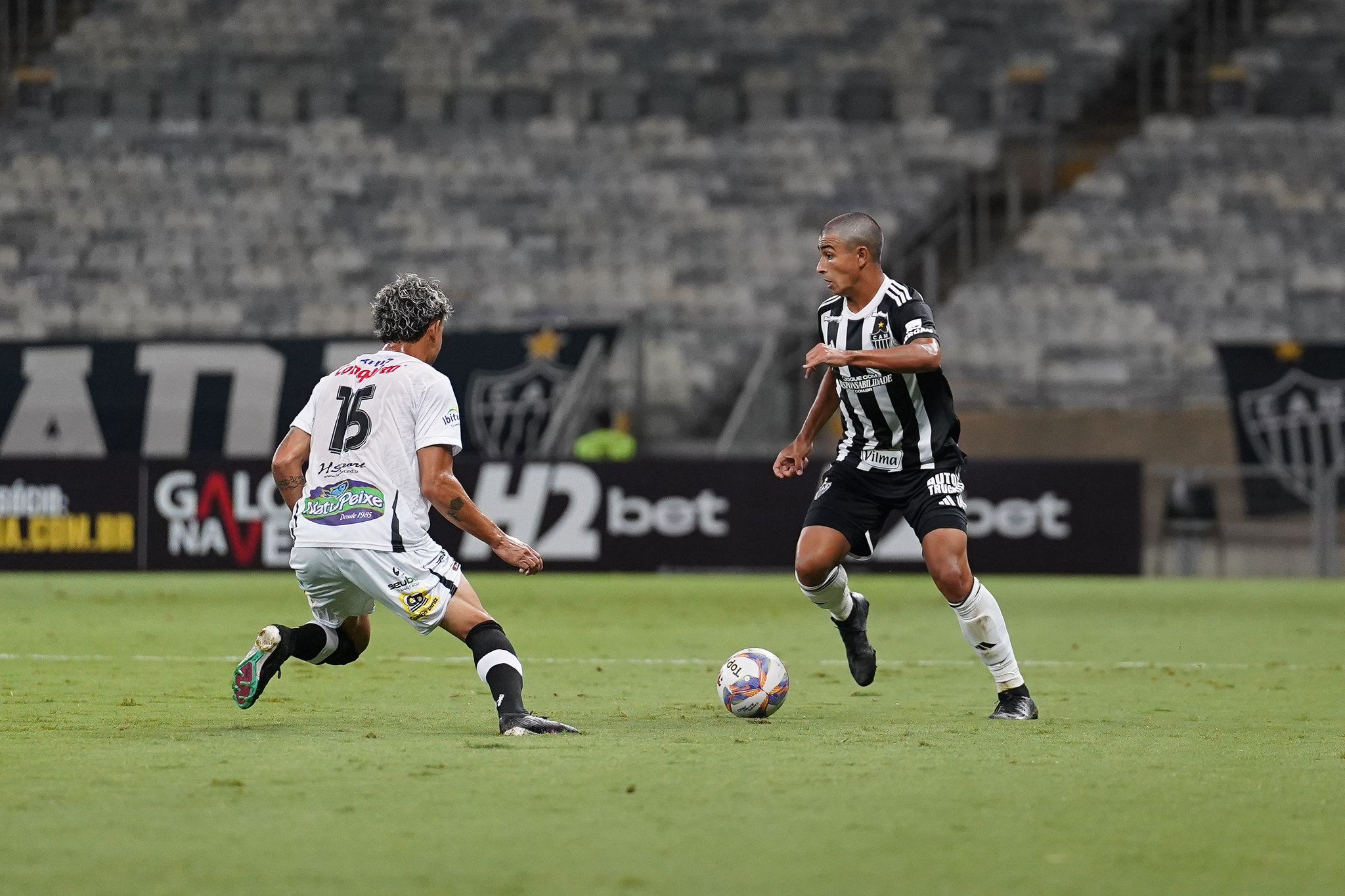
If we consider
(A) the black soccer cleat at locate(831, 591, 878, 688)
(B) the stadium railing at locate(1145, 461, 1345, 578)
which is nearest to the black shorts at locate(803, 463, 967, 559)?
(A) the black soccer cleat at locate(831, 591, 878, 688)

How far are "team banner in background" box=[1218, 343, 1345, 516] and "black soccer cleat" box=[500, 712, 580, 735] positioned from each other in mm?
14807

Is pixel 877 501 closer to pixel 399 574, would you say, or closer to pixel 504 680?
pixel 504 680

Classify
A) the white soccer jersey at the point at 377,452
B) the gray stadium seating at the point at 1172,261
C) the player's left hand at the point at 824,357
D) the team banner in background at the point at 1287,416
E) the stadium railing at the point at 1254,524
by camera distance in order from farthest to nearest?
the gray stadium seating at the point at 1172,261, the stadium railing at the point at 1254,524, the team banner in background at the point at 1287,416, the player's left hand at the point at 824,357, the white soccer jersey at the point at 377,452

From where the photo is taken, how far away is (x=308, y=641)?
7.15 m

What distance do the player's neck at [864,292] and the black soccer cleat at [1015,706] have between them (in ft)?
5.57

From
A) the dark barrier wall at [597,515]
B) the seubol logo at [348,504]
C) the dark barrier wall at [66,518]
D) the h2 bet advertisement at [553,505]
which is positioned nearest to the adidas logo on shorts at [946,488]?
the seubol logo at [348,504]

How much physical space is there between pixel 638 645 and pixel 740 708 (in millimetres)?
4306

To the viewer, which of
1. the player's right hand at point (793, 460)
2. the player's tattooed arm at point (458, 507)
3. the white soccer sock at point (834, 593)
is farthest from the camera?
the player's right hand at point (793, 460)

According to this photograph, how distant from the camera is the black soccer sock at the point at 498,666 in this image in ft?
21.8

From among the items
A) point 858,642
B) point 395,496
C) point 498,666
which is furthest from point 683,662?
point 395,496

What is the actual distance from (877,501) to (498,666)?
2.00 metres

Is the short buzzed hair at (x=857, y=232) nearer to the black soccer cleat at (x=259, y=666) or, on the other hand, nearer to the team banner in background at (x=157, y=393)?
the black soccer cleat at (x=259, y=666)

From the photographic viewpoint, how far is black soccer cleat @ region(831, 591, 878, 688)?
320 inches

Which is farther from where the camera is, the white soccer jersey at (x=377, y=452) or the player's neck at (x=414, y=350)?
the player's neck at (x=414, y=350)
